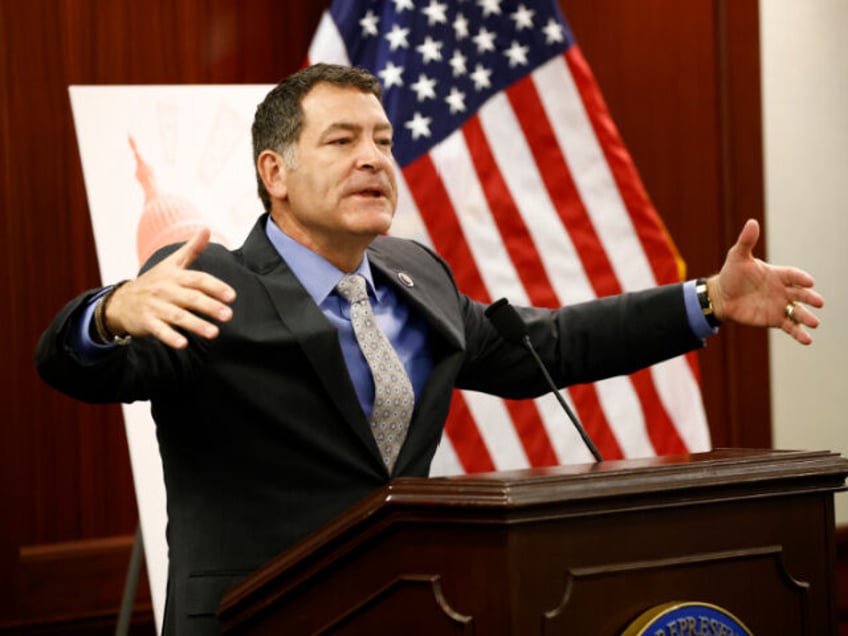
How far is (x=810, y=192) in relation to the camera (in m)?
4.84

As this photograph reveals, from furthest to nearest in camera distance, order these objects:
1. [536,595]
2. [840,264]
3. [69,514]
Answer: [840,264]
[69,514]
[536,595]

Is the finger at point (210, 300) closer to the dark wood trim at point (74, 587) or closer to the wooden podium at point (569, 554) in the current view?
the wooden podium at point (569, 554)

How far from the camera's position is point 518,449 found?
11.6ft

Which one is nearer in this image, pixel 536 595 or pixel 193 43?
pixel 536 595

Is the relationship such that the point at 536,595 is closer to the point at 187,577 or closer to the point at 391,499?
the point at 391,499

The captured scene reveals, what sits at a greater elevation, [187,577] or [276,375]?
[276,375]

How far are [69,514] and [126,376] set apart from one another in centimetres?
183

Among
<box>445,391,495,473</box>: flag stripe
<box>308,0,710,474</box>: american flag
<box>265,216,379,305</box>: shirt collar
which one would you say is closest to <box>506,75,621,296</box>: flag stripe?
<box>308,0,710,474</box>: american flag

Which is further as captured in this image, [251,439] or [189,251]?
[251,439]

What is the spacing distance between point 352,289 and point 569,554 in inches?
36.3

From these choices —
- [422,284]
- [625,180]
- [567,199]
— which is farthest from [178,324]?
[625,180]

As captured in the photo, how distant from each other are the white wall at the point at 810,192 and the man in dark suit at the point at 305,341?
2588 mm

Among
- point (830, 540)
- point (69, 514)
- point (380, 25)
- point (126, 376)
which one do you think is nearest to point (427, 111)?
point (380, 25)

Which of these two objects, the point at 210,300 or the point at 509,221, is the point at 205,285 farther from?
the point at 509,221
